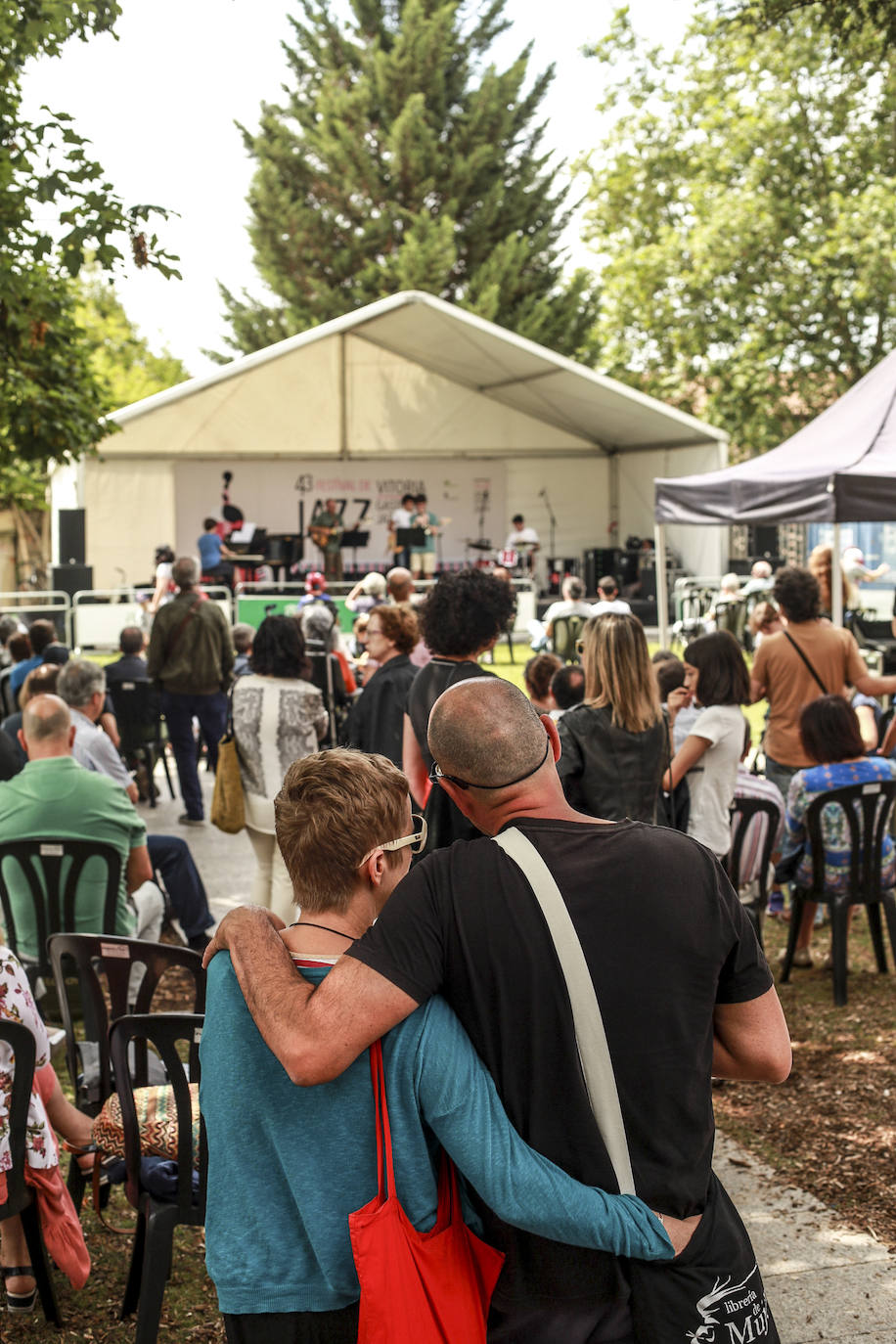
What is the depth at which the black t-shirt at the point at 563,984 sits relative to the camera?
164 cm

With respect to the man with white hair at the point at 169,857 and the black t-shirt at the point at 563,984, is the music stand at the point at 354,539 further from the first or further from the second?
the black t-shirt at the point at 563,984

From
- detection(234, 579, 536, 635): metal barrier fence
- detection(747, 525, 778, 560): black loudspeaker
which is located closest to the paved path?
detection(234, 579, 536, 635): metal barrier fence

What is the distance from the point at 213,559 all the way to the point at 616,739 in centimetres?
1579

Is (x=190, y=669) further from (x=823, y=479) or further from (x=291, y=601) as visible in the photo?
(x=291, y=601)

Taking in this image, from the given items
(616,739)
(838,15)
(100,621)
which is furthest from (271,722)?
(100,621)

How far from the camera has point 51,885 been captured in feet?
13.9

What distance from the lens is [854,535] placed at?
2281cm

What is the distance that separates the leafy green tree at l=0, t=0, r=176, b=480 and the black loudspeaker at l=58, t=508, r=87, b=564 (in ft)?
44.8

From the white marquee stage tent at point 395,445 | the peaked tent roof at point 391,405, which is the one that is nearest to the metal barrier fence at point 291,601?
the white marquee stage tent at point 395,445

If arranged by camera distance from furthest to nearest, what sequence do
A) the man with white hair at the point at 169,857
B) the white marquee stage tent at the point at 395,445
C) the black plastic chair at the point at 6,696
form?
the white marquee stage tent at the point at 395,445 → the black plastic chair at the point at 6,696 → the man with white hair at the point at 169,857

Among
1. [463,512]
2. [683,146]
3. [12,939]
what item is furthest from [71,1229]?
[683,146]

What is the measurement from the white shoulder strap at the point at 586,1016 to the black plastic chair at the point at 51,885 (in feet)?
9.45

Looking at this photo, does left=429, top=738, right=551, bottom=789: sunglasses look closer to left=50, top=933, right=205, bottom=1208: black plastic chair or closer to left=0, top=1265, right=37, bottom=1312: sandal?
left=50, top=933, right=205, bottom=1208: black plastic chair

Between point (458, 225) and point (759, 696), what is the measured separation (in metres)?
30.6
